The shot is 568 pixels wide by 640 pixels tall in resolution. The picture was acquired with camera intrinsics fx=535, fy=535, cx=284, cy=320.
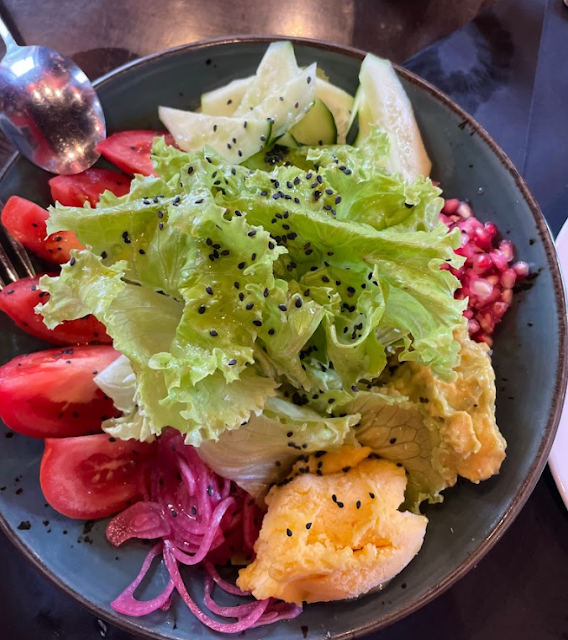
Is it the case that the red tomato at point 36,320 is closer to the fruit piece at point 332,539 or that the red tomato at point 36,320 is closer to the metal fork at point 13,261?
the metal fork at point 13,261

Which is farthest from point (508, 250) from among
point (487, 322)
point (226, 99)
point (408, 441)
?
point (226, 99)

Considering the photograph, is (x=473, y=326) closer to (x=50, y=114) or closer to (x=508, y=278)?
(x=508, y=278)

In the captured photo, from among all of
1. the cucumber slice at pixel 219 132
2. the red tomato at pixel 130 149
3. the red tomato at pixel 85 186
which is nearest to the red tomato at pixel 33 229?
the red tomato at pixel 85 186

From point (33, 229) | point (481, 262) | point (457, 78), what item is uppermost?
point (457, 78)

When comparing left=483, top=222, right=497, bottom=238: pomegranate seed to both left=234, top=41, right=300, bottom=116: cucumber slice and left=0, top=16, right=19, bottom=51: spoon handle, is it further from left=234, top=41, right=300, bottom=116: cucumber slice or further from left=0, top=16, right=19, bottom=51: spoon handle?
left=0, top=16, right=19, bottom=51: spoon handle

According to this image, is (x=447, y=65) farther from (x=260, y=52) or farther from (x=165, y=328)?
(x=165, y=328)

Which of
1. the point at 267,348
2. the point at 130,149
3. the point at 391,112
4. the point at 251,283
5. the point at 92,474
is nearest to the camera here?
the point at 251,283

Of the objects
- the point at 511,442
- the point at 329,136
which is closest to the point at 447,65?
the point at 329,136
